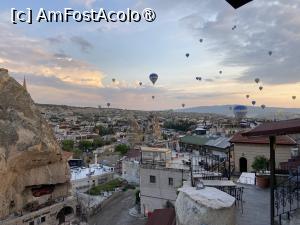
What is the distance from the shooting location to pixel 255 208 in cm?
961

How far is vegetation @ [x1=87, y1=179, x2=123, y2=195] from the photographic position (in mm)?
34706

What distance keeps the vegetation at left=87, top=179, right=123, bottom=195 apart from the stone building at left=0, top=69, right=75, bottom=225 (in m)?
3.98

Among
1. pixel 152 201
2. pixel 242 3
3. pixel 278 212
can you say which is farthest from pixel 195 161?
pixel 242 3

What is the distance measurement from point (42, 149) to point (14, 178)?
3.08 meters

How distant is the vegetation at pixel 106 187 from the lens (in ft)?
114

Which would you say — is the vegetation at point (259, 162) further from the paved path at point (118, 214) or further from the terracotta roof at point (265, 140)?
the paved path at point (118, 214)

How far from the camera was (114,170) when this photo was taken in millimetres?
43438

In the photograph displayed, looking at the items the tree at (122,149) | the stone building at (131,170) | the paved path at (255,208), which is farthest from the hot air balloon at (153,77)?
the paved path at (255,208)

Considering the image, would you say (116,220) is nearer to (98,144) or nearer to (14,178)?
(14,178)

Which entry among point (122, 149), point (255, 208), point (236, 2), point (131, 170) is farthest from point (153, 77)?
point (236, 2)

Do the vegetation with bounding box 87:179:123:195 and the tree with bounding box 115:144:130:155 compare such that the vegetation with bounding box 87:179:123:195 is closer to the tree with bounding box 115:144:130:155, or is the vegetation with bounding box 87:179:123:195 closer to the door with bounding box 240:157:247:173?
the door with bounding box 240:157:247:173

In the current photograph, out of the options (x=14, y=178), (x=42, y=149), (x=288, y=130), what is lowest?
(x=14, y=178)

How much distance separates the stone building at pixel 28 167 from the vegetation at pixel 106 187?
398 centimetres

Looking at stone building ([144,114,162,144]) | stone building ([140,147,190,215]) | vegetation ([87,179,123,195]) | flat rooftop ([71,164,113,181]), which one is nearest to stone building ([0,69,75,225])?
vegetation ([87,179,123,195])
